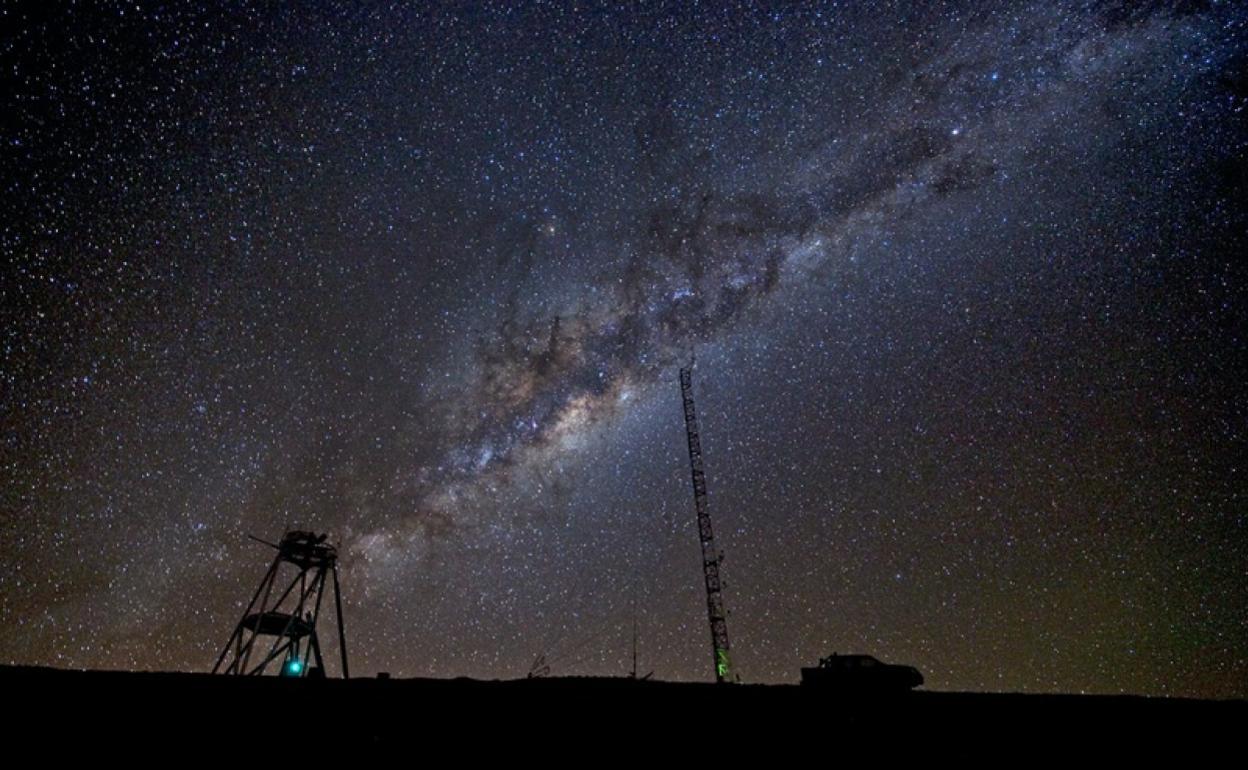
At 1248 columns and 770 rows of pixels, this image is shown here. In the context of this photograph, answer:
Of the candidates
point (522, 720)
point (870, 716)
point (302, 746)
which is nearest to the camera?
point (302, 746)

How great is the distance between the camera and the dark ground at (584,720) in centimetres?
475

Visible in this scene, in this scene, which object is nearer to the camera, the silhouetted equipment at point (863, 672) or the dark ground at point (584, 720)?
the dark ground at point (584, 720)

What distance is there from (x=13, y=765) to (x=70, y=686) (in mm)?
682

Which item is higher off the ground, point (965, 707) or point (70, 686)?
point (70, 686)

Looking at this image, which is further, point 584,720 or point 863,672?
point 863,672

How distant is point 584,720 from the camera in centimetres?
560

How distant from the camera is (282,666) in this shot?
73.2 ft

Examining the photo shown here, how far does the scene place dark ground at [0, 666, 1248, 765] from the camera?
187 inches

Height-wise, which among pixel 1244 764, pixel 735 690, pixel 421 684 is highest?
pixel 421 684

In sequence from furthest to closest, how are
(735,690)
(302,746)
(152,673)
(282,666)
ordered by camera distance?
(282,666), (735,690), (152,673), (302,746)

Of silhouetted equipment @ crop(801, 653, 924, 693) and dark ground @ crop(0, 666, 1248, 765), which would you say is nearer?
dark ground @ crop(0, 666, 1248, 765)

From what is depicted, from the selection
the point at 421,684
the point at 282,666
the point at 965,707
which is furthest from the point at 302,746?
the point at 282,666

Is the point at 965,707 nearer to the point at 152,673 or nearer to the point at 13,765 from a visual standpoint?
the point at 152,673

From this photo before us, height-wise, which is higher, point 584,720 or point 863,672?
point 584,720
